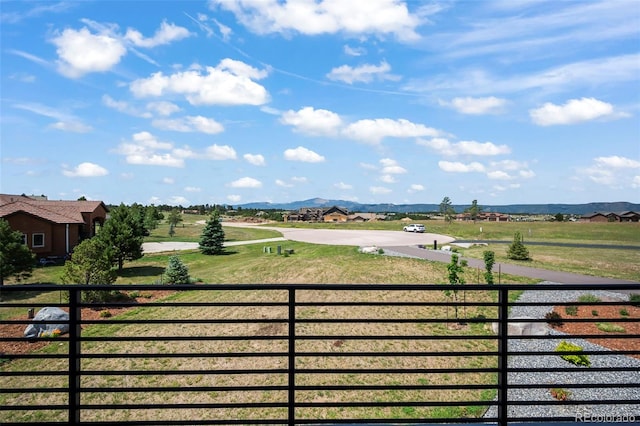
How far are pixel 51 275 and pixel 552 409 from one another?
24.0 metres

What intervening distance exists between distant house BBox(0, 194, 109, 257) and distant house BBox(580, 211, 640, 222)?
69.7 metres

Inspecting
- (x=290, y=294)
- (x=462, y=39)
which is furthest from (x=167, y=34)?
(x=290, y=294)

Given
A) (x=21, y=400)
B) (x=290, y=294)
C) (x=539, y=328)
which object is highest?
(x=290, y=294)

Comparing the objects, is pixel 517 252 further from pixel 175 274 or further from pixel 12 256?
pixel 12 256

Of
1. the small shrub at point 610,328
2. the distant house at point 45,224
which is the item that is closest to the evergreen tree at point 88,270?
the distant house at point 45,224

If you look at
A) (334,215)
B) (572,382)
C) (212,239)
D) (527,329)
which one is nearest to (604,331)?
(527,329)

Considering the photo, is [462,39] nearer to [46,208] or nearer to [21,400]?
[21,400]

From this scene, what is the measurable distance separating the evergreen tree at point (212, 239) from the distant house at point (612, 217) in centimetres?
5965

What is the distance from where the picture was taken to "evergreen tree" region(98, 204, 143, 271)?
22.9 meters

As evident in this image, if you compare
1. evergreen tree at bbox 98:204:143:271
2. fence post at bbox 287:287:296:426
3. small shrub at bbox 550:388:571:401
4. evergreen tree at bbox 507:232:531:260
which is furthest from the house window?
evergreen tree at bbox 507:232:531:260

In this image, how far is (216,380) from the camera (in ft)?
33.2

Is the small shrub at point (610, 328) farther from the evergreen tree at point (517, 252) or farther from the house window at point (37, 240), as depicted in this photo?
the house window at point (37, 240)

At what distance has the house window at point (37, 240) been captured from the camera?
24.9m

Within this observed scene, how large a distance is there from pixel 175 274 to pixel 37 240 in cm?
1278
